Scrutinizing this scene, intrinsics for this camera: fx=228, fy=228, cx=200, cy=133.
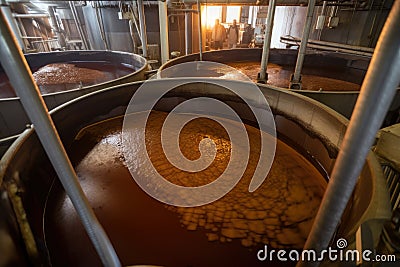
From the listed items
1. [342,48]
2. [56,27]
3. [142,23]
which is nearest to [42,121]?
[142,23]

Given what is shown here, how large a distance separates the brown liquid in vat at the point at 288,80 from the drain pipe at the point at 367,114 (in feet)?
11.0

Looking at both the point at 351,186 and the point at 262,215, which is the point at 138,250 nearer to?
the point at 262,215

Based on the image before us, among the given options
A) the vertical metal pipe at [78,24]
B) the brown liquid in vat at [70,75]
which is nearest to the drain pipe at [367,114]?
the brown liquid in vat at [70,75]

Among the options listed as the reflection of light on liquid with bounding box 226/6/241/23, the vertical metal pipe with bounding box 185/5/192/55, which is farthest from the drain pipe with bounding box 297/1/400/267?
the reflection of light on liquid with bounding box 226/6/241/23

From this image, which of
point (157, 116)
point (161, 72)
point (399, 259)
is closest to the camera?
point (399, 259)

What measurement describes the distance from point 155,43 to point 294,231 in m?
5.80

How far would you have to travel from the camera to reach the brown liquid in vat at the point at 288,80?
3.98 meters

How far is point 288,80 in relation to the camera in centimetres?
430

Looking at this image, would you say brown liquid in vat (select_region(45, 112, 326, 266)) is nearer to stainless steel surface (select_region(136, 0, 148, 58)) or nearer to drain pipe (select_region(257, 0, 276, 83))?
drain pipe (select_region(257, 0, 276, 83))

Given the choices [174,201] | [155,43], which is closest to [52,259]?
[174,201]

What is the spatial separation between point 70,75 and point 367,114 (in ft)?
17.6

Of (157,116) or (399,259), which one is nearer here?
(399,259)

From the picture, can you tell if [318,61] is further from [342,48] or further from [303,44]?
[303,44]

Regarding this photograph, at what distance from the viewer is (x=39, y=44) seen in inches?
292
